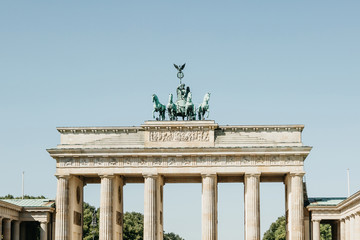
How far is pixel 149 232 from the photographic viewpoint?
288 feet

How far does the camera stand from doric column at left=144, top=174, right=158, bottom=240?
88.1 metres

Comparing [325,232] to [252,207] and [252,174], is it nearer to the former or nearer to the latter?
[252,207]

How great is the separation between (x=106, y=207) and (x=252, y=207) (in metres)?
17.1

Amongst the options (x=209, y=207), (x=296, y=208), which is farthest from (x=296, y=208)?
(x=209, y=207)

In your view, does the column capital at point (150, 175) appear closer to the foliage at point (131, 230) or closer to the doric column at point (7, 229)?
the doric column at point (7, 229)

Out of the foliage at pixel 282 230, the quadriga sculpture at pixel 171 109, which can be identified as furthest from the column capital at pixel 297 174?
the foliage at pixel 282 230

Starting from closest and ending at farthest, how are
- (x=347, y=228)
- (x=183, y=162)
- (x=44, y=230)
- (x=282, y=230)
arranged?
(x=347, y=228)
(x=183, y=162)
(x=44, y=230)
(x=282, y=230)

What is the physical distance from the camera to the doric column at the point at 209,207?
87.5m

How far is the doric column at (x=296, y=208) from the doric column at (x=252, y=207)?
3.85 meters

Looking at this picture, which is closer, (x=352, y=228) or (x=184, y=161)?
(x=352, y=228)

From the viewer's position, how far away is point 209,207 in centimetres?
8781

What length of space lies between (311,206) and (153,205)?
18482 millimetres

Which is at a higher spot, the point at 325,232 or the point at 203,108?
the point at 203,108

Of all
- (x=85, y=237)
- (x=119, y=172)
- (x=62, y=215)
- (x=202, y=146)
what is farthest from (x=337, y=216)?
(x=85, y=237)
